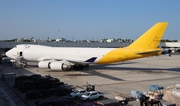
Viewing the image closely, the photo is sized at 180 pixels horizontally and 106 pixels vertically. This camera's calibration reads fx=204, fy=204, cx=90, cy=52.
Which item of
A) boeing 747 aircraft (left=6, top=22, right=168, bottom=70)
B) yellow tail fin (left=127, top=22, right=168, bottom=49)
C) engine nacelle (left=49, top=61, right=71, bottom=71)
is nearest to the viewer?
yellow tail fin (left=127, top=22, right=168, bottom=49)

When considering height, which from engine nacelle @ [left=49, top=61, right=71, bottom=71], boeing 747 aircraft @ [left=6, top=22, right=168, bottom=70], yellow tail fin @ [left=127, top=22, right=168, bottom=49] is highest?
yellow tail fin @ [left=127, top=22, right=168, bottom=49]

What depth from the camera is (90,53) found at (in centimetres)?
3875

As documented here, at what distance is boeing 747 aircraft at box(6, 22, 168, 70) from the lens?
34.0 metres

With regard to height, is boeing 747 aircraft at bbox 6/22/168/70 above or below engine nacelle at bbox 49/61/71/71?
above

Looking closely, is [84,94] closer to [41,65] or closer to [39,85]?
[39,85]

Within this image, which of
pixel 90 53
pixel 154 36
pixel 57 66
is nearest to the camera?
pixel 154 36

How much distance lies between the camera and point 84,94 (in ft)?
64.7

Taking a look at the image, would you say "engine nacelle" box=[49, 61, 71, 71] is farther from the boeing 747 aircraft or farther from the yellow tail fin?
the yellow tail fin

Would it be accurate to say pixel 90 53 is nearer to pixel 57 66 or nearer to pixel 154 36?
pixel 57 66

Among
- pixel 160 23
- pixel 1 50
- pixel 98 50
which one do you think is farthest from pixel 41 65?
pixel 1 50

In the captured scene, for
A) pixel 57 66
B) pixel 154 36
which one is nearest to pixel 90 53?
pixel 57 66

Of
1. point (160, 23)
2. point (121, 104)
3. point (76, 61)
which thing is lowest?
point (121, 104)

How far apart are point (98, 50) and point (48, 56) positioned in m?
10.2

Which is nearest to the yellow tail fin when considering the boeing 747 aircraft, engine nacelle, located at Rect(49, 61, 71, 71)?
the boeing 747 aircraft
